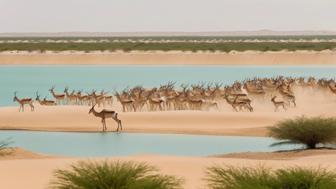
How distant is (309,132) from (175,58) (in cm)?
5262

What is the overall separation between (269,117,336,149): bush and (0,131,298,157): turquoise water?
71 cm

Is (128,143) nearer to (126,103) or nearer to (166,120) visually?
(166,120)

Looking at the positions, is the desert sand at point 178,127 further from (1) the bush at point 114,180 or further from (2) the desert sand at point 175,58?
(2) the desert sand at point 175,58

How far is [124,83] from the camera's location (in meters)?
43.1

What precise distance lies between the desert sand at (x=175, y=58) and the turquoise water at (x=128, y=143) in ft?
145

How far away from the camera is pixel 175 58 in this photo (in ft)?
233

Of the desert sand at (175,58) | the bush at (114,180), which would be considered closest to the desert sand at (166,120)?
the bush at (114,180)

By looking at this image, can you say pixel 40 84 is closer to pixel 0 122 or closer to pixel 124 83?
pixel 124 83

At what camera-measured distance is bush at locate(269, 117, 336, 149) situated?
18594mm

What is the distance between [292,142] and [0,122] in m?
9.84

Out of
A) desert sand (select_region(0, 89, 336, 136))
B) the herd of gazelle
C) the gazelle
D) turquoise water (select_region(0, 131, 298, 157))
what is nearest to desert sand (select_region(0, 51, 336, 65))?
the herd of gazelle

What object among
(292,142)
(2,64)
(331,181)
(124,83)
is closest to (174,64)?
(2,64)

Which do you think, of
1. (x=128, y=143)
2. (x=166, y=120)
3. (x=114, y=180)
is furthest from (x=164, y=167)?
(x=166, y=120)

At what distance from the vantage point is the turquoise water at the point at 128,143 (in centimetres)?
1927
